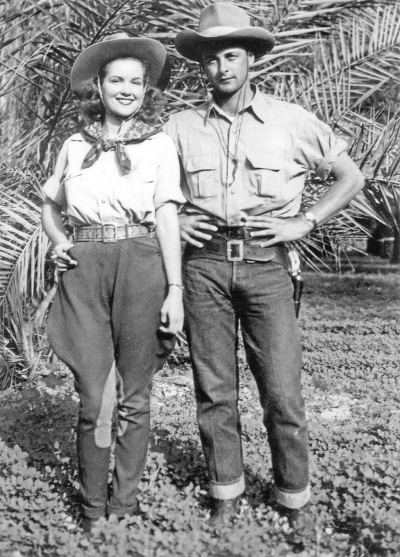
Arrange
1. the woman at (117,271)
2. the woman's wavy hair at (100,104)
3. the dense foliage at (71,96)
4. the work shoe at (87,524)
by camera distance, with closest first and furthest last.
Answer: the woman at (117,271) → the work shoe at (87,524) → the woman's wavy hair at (100,104) → the dense foliage at (71,96)

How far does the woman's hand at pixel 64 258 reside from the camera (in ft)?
9.75

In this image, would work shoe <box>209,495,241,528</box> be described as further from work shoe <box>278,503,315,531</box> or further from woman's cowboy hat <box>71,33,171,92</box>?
woman's cowboy hat <box>71,33,171,92</box>

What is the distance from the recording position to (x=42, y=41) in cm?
556

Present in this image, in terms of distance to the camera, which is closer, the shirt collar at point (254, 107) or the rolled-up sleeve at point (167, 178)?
the rolled-up sleeve at point (167, 178)

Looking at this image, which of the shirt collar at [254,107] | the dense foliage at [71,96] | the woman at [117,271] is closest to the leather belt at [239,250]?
the woman at [117,271]

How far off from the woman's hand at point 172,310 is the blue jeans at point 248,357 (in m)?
0.13

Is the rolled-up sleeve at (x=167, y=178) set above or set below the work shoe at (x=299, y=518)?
above

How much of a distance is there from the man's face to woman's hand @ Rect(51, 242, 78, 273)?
0.90m

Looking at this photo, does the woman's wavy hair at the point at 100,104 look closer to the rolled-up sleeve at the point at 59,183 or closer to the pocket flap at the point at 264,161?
the rolled-up sleeve at the point at 59,183

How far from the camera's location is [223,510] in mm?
3205

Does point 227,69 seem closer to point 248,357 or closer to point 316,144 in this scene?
point 316,144

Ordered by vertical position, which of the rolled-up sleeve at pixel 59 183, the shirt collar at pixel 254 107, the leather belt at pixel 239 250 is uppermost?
the shirt collar at pixel 254 107

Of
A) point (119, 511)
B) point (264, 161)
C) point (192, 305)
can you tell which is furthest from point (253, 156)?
point (119, 511)

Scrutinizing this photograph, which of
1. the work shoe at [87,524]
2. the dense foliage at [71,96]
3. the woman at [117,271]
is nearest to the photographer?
the woman at [117,271]
